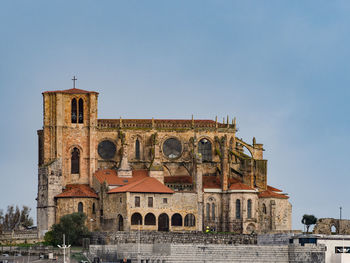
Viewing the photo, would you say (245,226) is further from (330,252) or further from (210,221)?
(330,252)

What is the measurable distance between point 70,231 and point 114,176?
11197mm

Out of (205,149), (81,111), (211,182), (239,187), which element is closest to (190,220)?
(239,187)

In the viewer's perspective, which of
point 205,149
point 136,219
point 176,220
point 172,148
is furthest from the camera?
point 205,149

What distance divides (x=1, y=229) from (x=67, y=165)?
10.7m

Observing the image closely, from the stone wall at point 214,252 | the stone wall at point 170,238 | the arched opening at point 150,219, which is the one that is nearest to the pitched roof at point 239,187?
the arched opening at point 150,219

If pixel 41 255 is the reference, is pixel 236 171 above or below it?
above

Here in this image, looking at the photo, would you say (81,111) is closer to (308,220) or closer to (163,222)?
(163,222)

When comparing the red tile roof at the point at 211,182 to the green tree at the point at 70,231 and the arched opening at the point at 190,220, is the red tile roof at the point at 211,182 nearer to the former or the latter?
the arched opening at the point at 190,220

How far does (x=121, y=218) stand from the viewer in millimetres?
126688

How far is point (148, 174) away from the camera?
437ft

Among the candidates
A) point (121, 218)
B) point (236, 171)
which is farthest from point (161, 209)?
point (236, 171)

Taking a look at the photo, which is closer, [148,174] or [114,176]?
[114,176]

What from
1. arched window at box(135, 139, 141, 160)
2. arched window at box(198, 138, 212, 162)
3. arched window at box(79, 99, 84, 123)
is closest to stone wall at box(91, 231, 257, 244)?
arched window at box(79, 99, 84, 123)

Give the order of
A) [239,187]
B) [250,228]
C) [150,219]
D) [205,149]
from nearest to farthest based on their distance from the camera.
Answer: [150,219], [250,228], [239,187], [205,149]
